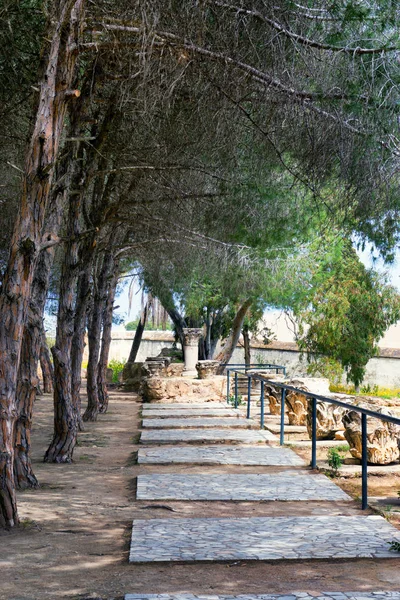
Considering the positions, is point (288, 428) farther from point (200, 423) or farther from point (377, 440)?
point (377, 440)

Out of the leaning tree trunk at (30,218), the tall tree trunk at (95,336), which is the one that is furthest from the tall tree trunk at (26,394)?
the tall tree trunk at (95,336)

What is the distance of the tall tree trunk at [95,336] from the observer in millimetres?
15289

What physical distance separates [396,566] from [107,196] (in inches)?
322

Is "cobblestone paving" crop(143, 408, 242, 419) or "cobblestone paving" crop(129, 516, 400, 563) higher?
"cobblestone paving" crop(143, 408, 242, 419)

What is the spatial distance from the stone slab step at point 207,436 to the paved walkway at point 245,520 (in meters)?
0.02

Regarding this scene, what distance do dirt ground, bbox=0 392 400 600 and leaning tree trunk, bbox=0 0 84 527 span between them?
62cm

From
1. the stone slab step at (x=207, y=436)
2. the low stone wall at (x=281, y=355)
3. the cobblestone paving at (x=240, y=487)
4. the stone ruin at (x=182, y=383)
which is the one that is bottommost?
the cobblestone paving at (x=240, y=487)

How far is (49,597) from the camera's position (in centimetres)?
442

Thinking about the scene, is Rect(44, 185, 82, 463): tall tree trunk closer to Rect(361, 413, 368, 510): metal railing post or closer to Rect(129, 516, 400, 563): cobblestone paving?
Rect(129, 516, 400, 563): cobblestone paving

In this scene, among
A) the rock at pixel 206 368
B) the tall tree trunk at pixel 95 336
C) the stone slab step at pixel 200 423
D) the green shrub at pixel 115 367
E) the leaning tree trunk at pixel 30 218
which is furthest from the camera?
the green shrub at pixel 115 367

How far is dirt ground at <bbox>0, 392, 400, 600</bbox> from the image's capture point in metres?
4.59

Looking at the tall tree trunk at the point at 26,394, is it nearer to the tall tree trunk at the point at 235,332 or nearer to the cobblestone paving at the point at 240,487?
the cobblestone paving at the point at 240,487

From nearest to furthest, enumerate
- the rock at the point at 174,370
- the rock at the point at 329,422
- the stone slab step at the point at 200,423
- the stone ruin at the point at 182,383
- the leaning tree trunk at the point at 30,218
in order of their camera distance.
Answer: the leaning tree trunk at the point at 30,218
the rock at the point at 329,422
the stone slab step at the point at 200,423
the stone ruin at the point at 182,383
the rock at the point at 174,370

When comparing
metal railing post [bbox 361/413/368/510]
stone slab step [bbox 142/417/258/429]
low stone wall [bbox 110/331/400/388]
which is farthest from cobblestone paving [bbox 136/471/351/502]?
low stone wall [bbox 110/331/400/388]
